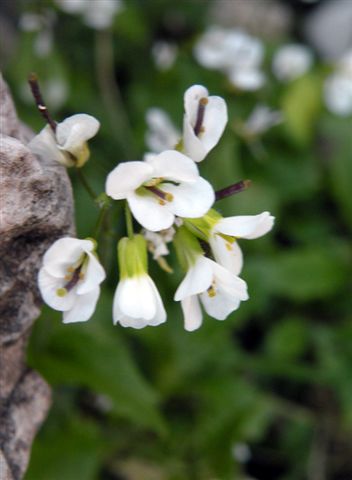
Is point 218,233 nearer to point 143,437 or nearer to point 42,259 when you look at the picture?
point 42,259

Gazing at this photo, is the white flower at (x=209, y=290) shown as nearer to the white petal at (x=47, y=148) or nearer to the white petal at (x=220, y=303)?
the white petal at (x=220, y=303)

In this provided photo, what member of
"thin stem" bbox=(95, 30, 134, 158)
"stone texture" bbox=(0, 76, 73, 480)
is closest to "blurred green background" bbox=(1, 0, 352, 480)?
"thin stem" bbox=(95, 30, 134, 158)

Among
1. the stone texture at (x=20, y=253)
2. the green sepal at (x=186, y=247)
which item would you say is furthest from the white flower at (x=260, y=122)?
the green sepal at (x=186, y=247)

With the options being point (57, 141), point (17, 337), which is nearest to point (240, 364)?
point (17, 337)

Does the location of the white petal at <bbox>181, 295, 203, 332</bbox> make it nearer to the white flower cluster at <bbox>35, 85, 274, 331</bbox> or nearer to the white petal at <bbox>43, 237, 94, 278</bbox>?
the white flower cluster at <bbox>35, 85, 274, 331</bbox>

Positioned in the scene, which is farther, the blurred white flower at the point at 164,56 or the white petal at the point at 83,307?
the blurred white flower at the point at 164,56

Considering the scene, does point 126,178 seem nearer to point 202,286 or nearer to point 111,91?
point 202,286
